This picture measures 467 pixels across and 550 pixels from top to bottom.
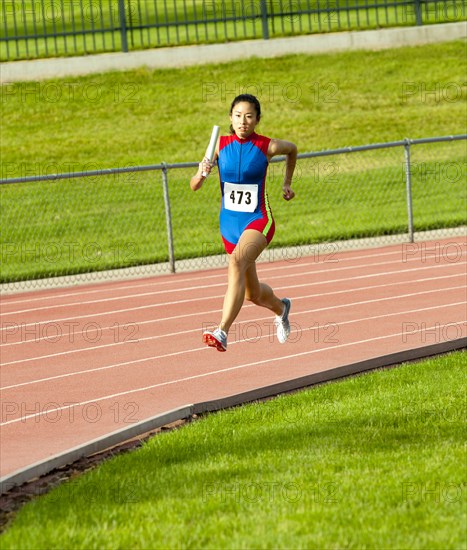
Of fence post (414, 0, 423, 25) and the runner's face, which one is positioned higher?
fence post (414, 0, 423, 25)

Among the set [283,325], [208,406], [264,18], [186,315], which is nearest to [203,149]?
[264,18]

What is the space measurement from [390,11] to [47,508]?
29.7 m

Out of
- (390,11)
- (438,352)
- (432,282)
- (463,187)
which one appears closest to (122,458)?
(438,352)

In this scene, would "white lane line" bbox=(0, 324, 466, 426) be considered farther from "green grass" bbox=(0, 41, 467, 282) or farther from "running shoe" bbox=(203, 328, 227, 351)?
"green grass" bbox=(0, 41, 467, 282)

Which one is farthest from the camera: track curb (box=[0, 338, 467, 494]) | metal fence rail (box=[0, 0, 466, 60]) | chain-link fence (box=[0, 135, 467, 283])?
metal fence rail (box=[0, 0, 466, 60])

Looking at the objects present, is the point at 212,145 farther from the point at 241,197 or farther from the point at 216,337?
the point at 216,337

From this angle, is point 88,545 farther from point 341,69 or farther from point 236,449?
point 341,69

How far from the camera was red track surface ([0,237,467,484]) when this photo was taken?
30.2 ft

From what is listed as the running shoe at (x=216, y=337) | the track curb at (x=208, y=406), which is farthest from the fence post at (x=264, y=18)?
the running shoe at (x=216, y=337)

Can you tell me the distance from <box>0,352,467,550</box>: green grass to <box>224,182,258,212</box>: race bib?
65.7 inches

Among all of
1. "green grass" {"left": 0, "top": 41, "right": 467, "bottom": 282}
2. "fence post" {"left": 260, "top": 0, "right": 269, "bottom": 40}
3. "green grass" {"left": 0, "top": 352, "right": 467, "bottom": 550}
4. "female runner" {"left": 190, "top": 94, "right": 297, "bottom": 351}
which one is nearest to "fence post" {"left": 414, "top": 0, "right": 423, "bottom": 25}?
"green grass" {"left": 0, "top": 41, "right": 467, "bottom": 282}

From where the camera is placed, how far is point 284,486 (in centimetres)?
644

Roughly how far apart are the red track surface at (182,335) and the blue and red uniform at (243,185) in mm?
1273

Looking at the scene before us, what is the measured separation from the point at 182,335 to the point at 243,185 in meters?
3.24
